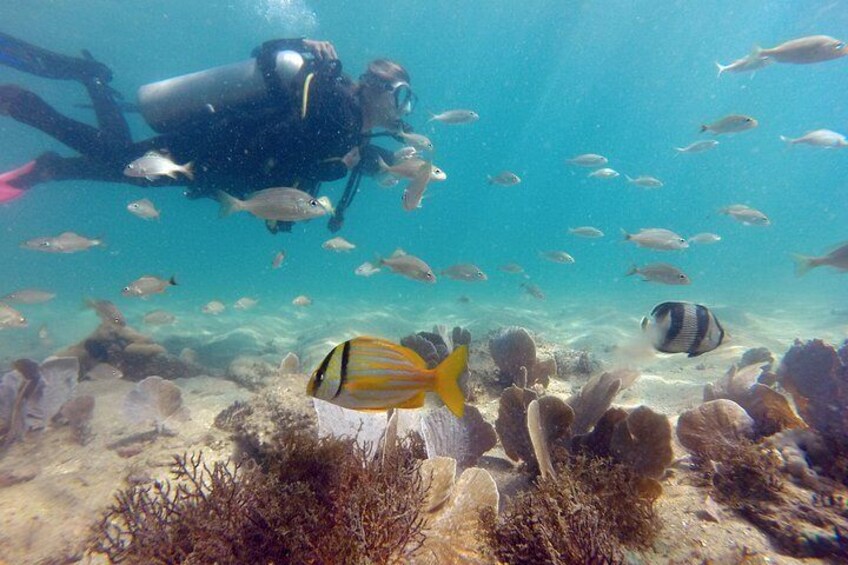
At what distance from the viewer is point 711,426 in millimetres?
3121


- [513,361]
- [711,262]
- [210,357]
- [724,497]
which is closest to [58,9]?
[210,357]

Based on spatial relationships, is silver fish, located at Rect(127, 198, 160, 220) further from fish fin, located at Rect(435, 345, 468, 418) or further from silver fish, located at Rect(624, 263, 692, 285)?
silver fish, located at Rect(624, 263, 692, 285)

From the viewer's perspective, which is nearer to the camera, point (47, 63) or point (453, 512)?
point (453, 512)

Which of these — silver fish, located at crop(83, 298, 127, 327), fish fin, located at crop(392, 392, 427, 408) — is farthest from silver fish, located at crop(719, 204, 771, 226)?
silver fish, located at crop(83, 298, 127, 327)

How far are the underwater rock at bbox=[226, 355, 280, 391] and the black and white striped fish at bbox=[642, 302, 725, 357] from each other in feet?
19.7

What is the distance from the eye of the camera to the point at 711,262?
80750 mm

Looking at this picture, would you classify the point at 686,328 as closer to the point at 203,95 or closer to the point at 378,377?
the point at 378,377

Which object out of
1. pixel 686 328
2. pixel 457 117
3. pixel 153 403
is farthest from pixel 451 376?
pixel 457 117

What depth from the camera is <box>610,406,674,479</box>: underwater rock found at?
9.29ft

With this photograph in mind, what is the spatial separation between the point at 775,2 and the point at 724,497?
5911 centimetres

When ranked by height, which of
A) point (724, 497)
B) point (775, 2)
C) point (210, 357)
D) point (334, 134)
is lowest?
point (724, 497)

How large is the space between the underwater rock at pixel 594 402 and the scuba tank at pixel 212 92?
739 cm

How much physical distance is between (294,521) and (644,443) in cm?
246

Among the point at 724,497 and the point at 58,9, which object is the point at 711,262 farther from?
the point at 58,9
